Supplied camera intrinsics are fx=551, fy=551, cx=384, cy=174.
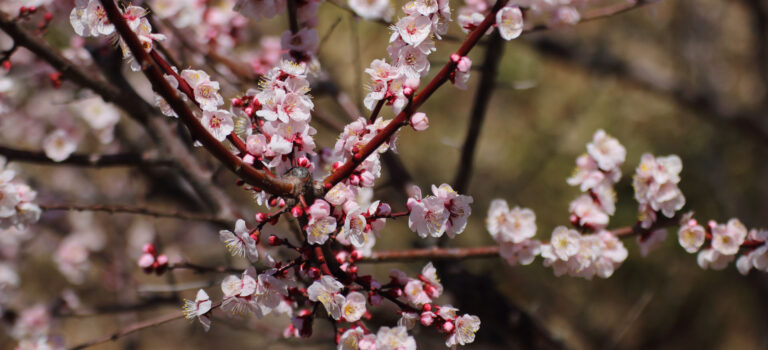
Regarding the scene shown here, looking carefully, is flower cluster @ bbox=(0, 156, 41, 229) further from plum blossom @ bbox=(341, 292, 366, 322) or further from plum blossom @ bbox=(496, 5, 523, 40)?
plum blossom @ bbox=(496, 5, 523, 40)

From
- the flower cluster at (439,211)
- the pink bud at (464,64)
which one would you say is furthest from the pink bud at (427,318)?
the pink bud at (464,64)

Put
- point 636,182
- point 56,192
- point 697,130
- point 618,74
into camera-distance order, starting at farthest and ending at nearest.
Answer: point 697,130 → point 618,74 → point 56,192 → point 636,182

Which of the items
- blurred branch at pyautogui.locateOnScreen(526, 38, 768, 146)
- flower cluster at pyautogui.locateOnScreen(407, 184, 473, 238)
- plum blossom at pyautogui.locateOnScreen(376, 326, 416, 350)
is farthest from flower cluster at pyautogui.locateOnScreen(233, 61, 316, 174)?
blurred branch at pyautogui.locateOnScreen(526, 38, 768, 146)

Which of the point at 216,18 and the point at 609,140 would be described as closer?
the point at 609,140

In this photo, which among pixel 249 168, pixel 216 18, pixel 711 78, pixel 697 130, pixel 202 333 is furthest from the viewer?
pixel 202 333

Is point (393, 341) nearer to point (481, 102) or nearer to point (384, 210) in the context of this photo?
point (384, 210)

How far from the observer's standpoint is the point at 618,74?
3879 mm

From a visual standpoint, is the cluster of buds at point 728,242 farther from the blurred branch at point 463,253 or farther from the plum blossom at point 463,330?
the plum blossom at point 463,330

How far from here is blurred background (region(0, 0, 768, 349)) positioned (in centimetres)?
290

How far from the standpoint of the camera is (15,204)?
1.44m

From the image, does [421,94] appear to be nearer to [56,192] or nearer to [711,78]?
[56,192]

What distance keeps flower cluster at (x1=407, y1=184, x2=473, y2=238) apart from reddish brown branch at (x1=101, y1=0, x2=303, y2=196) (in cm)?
25

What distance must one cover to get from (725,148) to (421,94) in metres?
3.80

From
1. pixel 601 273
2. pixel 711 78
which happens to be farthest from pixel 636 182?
pixel 711 78
